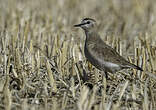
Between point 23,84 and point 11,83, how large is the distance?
0.93 ft

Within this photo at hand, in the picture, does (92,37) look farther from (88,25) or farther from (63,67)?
(63,67)

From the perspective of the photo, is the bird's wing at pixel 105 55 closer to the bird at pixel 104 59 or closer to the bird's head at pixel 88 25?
the bird at pixel 104 59

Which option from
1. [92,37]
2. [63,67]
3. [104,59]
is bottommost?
[63,67]

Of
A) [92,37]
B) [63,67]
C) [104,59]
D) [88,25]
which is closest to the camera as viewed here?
[104,59]

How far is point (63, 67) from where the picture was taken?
6707mm

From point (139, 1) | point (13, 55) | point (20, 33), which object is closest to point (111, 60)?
point (13, 55)

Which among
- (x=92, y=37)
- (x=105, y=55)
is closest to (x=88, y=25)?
(x=92, y=37)

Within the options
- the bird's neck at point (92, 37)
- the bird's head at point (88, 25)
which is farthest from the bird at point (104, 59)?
the bird's head at point (88, 25)

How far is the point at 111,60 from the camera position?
6426 mm

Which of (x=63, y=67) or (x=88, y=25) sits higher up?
(x=88, y=25)

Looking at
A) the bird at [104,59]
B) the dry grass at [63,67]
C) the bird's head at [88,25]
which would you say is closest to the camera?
the dry grass at [63,67]

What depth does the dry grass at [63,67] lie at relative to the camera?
5230 millimetres

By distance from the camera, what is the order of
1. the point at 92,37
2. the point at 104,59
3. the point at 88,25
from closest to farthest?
the point at 104,59 → the point at 92,37 → the point at 88,25

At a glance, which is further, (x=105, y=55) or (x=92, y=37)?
(x=92, y=37)
